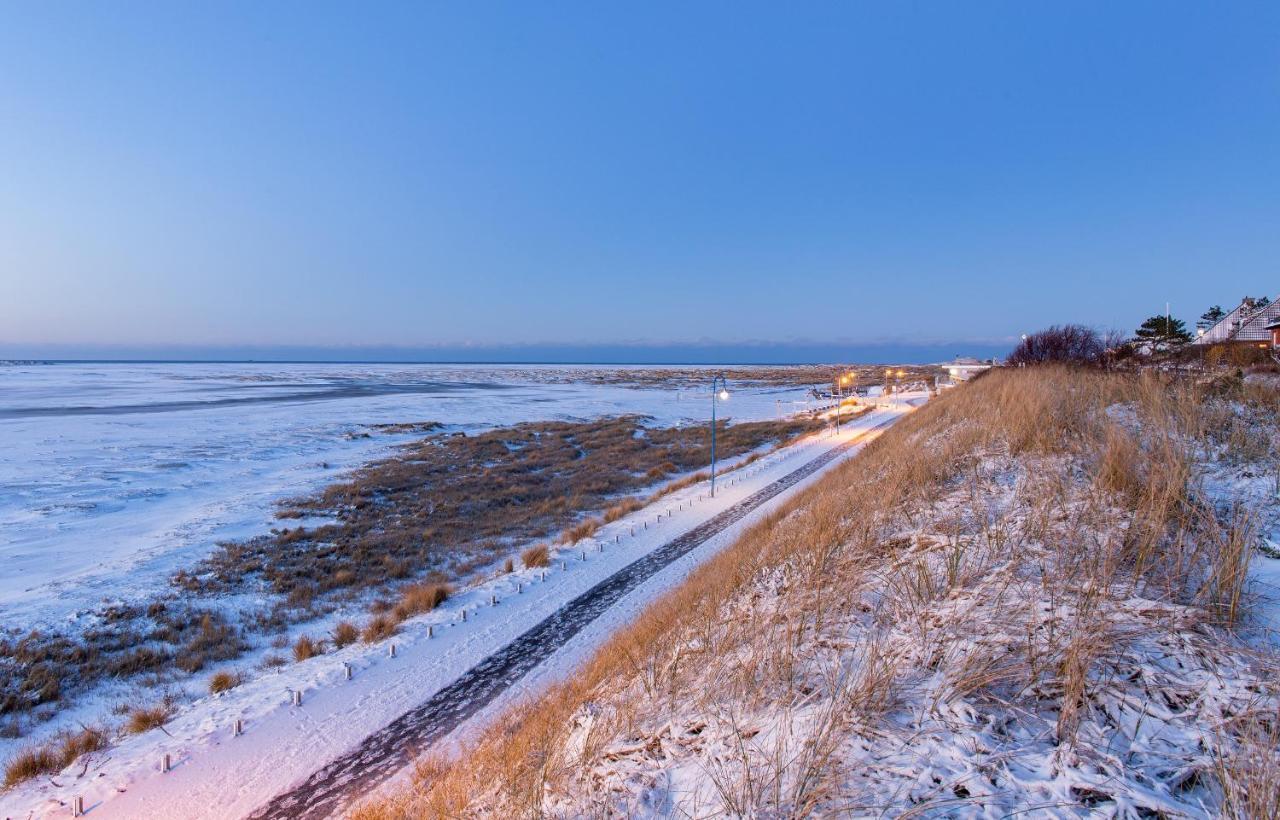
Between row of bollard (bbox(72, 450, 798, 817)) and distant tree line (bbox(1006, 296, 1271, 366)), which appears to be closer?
row of bollard (bbox(72, 450, 798, 817))

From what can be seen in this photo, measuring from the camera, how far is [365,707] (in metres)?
7.82

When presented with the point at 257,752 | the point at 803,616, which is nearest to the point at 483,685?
the point at 257,752

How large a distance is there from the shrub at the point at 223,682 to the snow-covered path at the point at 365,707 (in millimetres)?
342

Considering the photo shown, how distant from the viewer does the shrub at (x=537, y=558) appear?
44.6 ft

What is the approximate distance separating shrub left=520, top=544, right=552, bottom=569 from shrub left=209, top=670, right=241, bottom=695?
6141 mm

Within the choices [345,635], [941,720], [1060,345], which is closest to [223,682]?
[345,635]

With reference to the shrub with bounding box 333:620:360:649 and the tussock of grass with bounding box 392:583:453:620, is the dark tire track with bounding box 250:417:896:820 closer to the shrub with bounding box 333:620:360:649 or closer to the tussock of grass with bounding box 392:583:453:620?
the tussock of grass with bounding box 392:583:453:620

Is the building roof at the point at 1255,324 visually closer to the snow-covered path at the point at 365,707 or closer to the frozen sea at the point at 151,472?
the snow-covered path at the point at 365,707

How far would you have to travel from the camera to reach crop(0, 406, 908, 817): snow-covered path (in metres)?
6.18

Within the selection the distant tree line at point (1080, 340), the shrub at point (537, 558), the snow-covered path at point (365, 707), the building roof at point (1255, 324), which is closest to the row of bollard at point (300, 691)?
the snow-covered path at point (365, 707)

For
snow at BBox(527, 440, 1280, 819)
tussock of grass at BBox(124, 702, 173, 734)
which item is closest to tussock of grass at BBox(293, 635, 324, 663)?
tussock of grass at BBox(124, 702, 173, 734)

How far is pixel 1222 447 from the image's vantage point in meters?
7.06

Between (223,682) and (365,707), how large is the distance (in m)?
2.72

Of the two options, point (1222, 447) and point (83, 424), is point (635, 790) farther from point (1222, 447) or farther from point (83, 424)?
point (83, 424)
